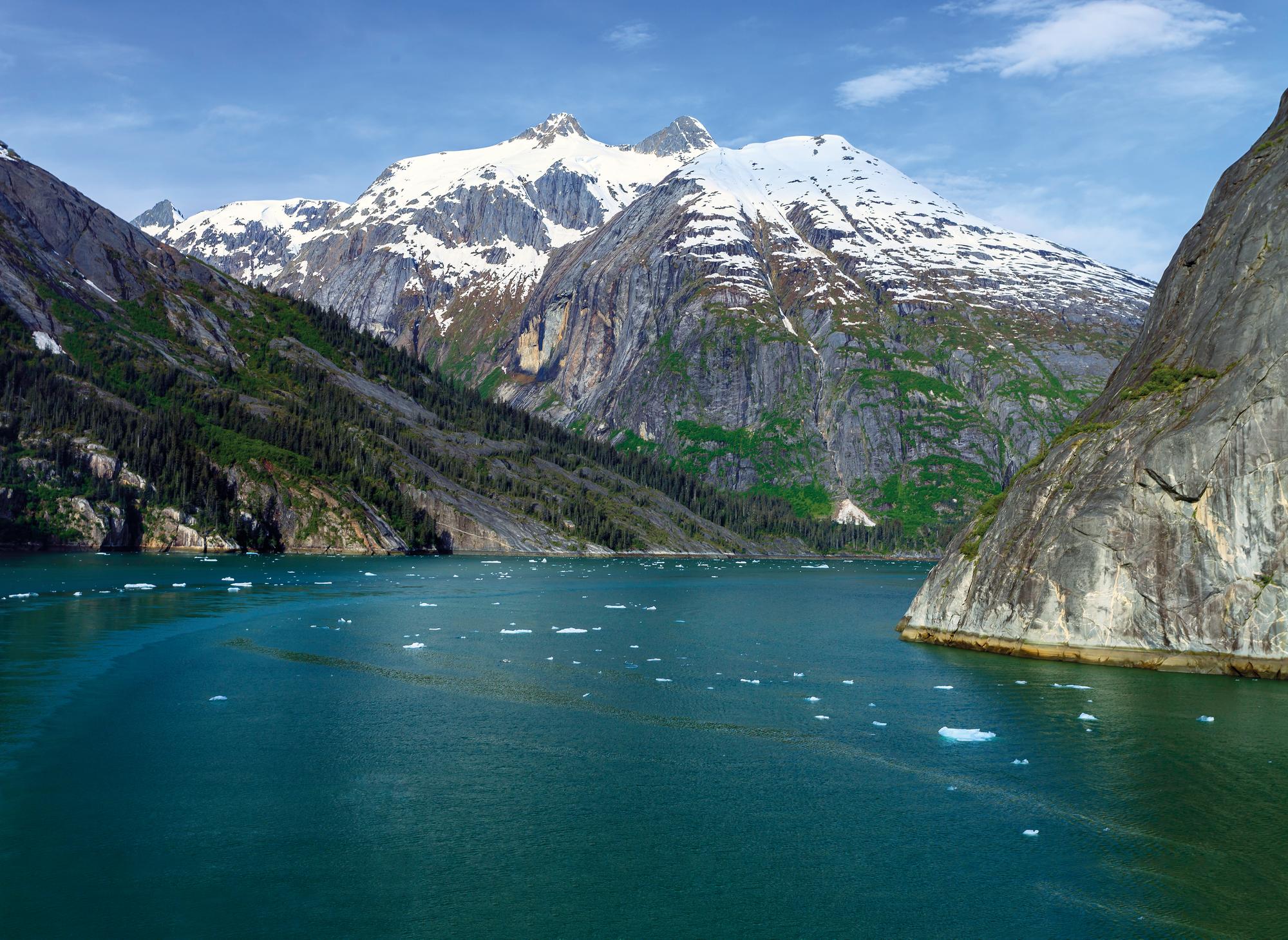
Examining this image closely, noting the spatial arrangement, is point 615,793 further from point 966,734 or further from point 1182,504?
point 1182,504

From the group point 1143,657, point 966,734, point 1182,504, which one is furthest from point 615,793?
point 1182,504

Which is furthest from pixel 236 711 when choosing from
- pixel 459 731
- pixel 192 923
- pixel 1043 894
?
pixel 1043 894

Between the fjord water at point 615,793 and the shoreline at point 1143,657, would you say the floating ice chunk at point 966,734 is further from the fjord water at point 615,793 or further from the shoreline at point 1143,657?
the shoreline at point 1143,657

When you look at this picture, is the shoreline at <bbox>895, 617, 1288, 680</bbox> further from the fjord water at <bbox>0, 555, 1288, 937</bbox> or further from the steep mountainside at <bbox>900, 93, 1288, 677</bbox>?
the fjord water at <bbox>0, 555, 1288, 937</bbox>

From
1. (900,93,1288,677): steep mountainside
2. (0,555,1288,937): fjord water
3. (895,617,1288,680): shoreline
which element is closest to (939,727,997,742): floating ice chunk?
(0,555,1288,937): fjord water

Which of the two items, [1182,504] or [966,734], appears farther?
[1182,504]

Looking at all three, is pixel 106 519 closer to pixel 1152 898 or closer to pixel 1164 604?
pixel 1164 604
